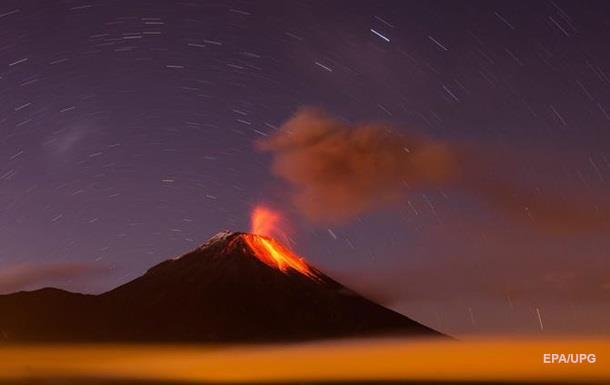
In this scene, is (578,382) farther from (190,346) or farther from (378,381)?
(190,346)

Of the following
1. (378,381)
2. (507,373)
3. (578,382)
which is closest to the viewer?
(578,382)

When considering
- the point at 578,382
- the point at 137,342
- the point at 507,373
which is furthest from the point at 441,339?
the point at 578,382

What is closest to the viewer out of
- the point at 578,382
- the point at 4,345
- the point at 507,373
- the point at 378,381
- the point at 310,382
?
the point at 578,382

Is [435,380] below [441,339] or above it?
below

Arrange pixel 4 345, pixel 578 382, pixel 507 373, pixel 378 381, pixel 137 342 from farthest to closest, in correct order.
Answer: pixel 137 342 → pixel 4 345 → pixel 507 373 → pixel 378 381 → pixel 578 382

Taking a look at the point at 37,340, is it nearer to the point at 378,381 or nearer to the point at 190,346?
the point at 190,346

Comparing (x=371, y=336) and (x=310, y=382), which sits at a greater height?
(x=371, y=336)

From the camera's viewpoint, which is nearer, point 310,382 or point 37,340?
point 310,382

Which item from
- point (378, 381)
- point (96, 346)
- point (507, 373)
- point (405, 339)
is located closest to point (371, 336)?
point (405, 339)

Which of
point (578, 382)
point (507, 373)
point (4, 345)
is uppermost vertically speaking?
point (4, 345)
